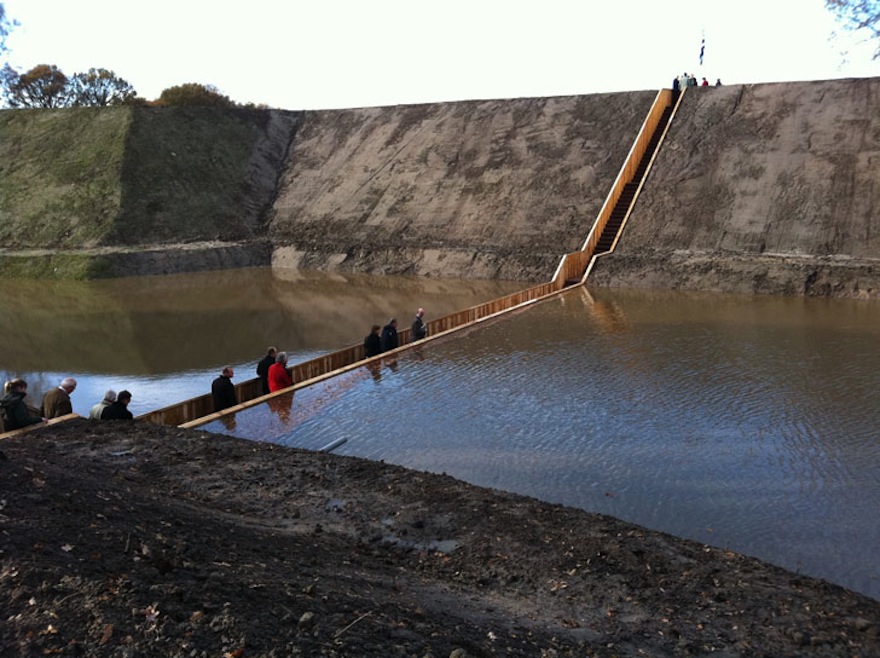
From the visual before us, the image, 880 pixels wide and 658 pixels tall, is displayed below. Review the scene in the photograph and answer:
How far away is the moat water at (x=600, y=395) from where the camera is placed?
26.3 ft

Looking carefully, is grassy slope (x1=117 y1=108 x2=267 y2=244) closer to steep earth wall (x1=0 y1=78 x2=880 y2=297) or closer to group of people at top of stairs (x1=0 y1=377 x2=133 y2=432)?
steep earth wall (x1=0 y1=78 x2=880 y2=297)

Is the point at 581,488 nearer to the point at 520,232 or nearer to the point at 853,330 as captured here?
the point at 853,330

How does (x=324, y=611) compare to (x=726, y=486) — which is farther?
(x=726, y=486)

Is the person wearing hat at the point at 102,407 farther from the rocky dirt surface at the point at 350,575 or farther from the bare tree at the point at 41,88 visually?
the bare tree at the point at 41,88

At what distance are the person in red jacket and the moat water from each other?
412mm

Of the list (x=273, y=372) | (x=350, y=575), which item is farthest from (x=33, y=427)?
(x=350, y=575)

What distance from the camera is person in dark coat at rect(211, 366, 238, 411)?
11203 millimetres

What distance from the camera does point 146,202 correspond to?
3422 centimetres

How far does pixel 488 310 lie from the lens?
62.6ft

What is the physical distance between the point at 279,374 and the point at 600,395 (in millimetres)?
5089

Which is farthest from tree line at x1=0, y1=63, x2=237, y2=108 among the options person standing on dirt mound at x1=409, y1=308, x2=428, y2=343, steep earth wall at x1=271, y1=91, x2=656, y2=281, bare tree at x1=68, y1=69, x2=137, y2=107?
person standing on dirt mound at x1=409, y1=308, x2=428, y2=343

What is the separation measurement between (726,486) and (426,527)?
3.57m

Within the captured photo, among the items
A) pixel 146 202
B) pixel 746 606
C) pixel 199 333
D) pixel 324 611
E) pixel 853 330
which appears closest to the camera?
pixel 324 611

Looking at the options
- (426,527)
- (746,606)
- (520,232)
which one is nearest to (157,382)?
(426,527)
